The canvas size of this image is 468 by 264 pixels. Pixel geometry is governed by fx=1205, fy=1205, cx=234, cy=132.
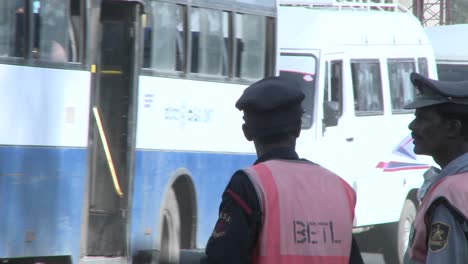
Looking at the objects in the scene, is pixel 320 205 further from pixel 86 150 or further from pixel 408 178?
pixel 408 178

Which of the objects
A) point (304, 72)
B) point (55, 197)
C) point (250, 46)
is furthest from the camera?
point (304, 72)

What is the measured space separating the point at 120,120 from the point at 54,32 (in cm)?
138

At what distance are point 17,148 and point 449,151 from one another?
19.2ft

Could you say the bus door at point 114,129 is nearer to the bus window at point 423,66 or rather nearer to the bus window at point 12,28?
the bus window at point 12,28

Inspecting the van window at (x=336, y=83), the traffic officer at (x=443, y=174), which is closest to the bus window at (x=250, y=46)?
the van window at (x=336, y=83)

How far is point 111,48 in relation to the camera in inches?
424

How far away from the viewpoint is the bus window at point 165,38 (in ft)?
37.0

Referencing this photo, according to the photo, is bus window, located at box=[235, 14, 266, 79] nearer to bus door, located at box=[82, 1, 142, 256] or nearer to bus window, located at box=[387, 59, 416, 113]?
bus door, located at box=[82, 1, 142, 256]

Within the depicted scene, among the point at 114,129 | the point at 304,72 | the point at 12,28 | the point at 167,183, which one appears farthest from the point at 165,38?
the point at 304,72

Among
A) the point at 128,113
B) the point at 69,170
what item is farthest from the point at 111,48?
the point at 69,170

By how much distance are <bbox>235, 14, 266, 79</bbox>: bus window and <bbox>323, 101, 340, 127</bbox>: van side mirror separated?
3.28ft

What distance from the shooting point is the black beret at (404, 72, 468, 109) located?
3.92 m

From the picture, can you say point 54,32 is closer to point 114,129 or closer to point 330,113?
point 114,129

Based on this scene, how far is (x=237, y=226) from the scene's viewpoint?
3.55 metres
